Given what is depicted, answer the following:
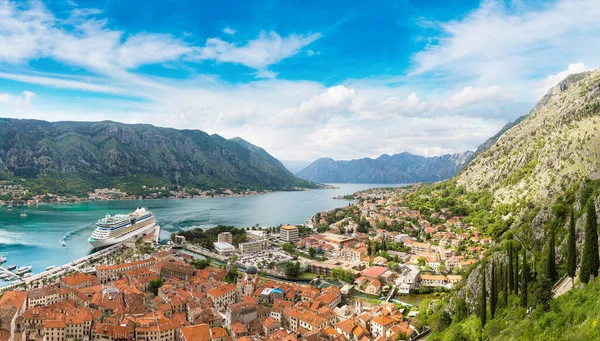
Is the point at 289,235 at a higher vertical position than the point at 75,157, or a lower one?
lower

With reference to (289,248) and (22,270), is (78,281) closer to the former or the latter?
(22,270)

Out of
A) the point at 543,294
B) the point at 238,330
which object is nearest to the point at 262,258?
→ the point at 238,330

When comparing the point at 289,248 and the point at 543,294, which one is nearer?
the point at 543,294

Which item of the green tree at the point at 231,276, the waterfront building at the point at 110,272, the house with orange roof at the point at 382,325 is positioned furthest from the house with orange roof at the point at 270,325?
the waterfront building at the point at 110,272

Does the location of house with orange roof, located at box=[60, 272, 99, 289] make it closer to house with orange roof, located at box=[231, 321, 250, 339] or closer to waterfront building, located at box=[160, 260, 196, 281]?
waterfront building, located at box=[160, 260, 196, 281]

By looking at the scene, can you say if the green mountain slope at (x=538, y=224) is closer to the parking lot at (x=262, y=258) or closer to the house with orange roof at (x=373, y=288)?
the house with orange roof at (x=373, y=288)

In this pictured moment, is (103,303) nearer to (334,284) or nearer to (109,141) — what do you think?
(334,284)
